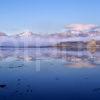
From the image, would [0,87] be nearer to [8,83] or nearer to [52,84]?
[8,83]

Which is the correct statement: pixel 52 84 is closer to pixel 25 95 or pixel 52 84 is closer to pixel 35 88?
pixel 35 88

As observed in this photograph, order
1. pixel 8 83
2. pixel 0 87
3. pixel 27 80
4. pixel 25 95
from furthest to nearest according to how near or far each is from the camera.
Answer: pixel 27 80 < pixel 8 83 < pixel 0 87 < pixel 25 95

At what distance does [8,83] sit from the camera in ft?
53.0

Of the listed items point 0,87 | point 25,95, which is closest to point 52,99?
point 25,95

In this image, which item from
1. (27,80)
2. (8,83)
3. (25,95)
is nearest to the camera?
(25,95)

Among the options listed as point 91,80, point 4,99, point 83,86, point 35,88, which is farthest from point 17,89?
point 91,80

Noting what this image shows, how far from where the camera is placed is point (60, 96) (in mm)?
12766

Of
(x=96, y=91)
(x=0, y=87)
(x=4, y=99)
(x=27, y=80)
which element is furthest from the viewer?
(x=27, y=80)

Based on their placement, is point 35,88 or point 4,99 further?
point 35,88

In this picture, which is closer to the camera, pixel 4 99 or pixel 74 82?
pixel 4 99

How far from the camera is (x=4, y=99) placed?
12188mm

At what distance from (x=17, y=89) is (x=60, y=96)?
2.89 meters

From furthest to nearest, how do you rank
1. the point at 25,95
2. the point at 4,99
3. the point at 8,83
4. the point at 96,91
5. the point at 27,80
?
the point at 27,80, the point at 8,83, the point at 96,91, the point at 25,95, the point at 4,99

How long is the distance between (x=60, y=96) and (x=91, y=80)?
537 cm
